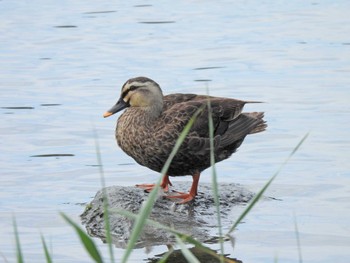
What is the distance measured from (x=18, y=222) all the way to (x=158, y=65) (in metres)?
5.25

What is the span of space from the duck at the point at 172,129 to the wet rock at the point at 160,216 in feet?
0.53

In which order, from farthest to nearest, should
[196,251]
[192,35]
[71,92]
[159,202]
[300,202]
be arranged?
[192,35]
[71,92]
[300,202]
[159,202]
[196,251]

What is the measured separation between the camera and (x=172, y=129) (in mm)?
7672

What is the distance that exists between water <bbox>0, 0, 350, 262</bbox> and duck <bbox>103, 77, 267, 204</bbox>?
1.69 ft

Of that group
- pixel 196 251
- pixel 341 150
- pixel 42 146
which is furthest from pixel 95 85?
pixel 196 251

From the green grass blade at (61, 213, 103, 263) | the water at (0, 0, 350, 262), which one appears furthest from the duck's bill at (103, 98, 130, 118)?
the green grass blade at (61, 213, 103, 263)

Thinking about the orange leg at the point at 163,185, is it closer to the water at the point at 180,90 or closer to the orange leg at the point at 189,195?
the orange leg at the point at 189,195

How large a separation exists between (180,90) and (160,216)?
14.8 ft

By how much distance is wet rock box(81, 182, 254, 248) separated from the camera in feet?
23.0

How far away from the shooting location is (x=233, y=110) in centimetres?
818

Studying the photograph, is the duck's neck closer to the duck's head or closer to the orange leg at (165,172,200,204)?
the duck's head

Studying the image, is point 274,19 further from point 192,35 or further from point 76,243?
point 76,243

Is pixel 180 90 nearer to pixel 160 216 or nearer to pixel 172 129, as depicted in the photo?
pixel 172 129

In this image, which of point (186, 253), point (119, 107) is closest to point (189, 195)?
point (119, 107)
